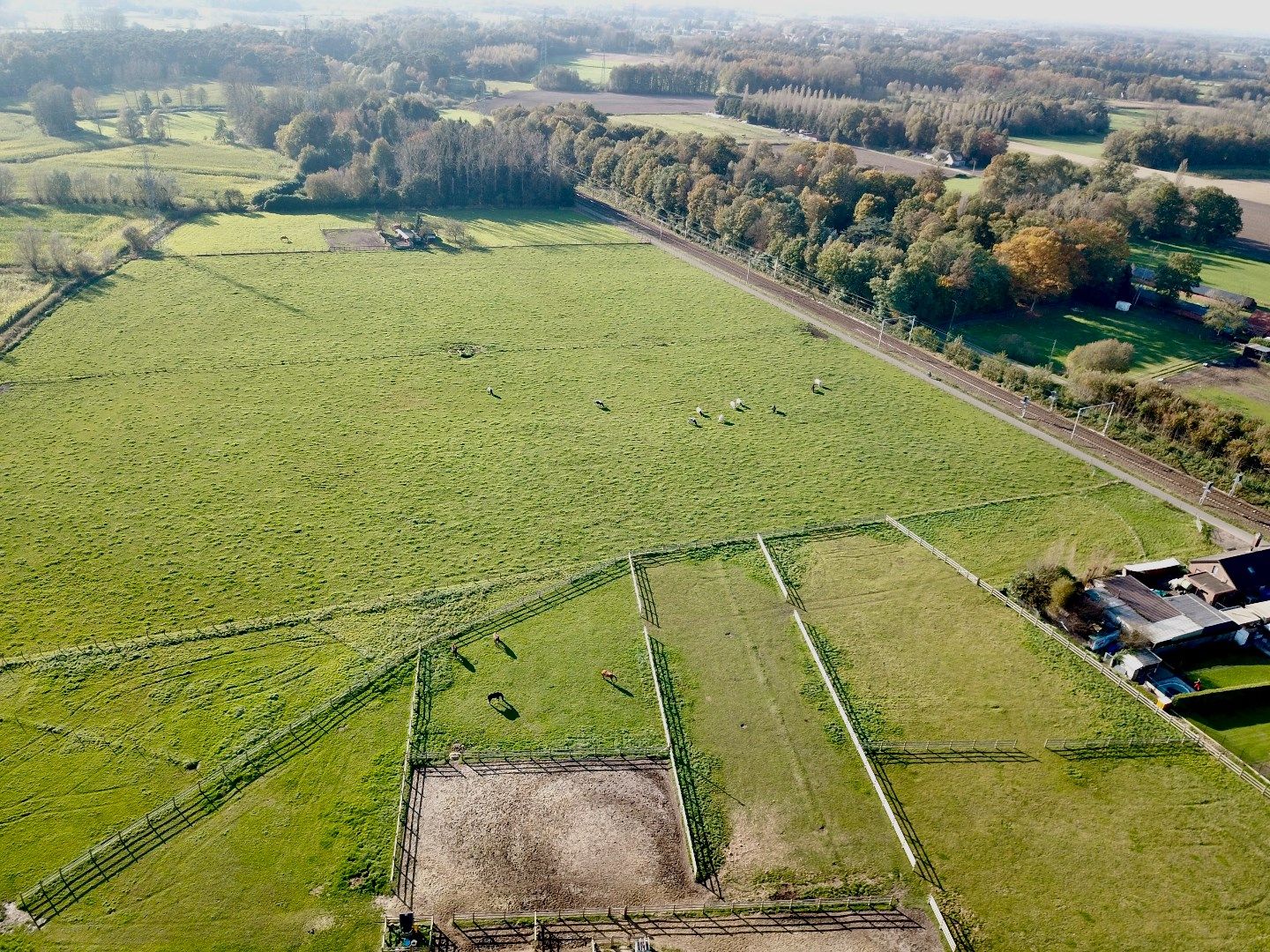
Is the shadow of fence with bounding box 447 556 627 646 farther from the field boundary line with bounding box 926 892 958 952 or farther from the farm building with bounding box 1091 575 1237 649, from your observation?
the farm building with bounding box 1091 575 1237 649

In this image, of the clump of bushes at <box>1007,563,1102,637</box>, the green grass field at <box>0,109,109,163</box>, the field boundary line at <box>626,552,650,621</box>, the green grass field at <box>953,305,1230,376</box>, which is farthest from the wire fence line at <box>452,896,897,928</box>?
the green grass field at <box>0,109,109,163</box>

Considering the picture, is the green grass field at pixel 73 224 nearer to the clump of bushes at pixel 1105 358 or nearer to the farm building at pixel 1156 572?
the clump of bushes at pixel 1105 358

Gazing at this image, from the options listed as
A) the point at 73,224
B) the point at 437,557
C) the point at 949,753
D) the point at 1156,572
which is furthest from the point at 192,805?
the point at 73,224

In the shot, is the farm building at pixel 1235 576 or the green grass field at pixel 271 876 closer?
the green grass field at pixel 271 876

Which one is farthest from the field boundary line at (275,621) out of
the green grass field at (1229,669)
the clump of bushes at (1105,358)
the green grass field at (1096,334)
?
the green grass field at (1096,334)

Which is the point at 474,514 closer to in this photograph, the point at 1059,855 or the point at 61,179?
the point at 1059,855

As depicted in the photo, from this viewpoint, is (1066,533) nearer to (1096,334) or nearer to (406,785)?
(1096,334)
